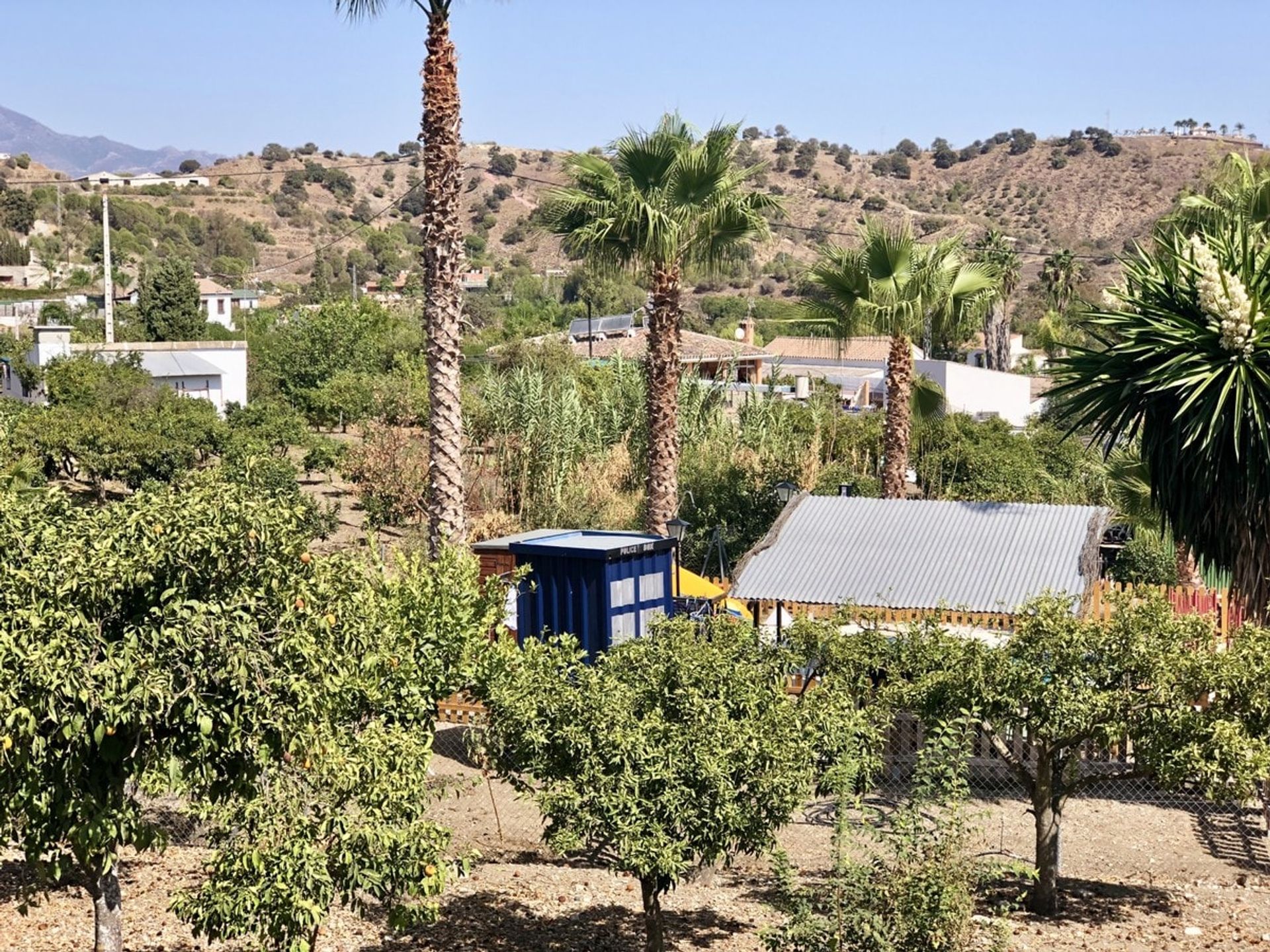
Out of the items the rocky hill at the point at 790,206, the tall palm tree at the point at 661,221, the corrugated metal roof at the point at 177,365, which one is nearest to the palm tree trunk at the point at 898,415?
the tall palm tree at the point at 661,221

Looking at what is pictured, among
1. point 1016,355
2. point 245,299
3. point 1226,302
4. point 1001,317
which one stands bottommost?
point 1016,355

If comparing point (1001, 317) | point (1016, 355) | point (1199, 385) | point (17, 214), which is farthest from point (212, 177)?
point (1199, 385)

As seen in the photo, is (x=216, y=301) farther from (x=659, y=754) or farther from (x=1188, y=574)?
(x=659, y=754)

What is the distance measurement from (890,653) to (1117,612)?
1691mm

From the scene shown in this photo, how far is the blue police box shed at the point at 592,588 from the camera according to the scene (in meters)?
15.7

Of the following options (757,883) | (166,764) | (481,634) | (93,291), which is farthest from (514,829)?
(93,291)

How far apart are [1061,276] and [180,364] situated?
3914 centimetres

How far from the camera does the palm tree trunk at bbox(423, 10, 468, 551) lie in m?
15.7

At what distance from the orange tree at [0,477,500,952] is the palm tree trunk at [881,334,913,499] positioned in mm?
13915

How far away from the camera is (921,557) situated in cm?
1659

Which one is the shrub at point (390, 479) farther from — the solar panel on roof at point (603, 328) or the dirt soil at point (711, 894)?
the solar panel on roof at point (603, 328)

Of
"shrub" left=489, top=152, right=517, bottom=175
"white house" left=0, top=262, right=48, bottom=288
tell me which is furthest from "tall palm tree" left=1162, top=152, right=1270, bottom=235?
"shrub" left=489, top=152, right=517, bottom=175

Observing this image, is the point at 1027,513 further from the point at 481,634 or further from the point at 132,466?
the point at 132,466

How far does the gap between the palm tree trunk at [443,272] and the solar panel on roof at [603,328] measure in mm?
43293
